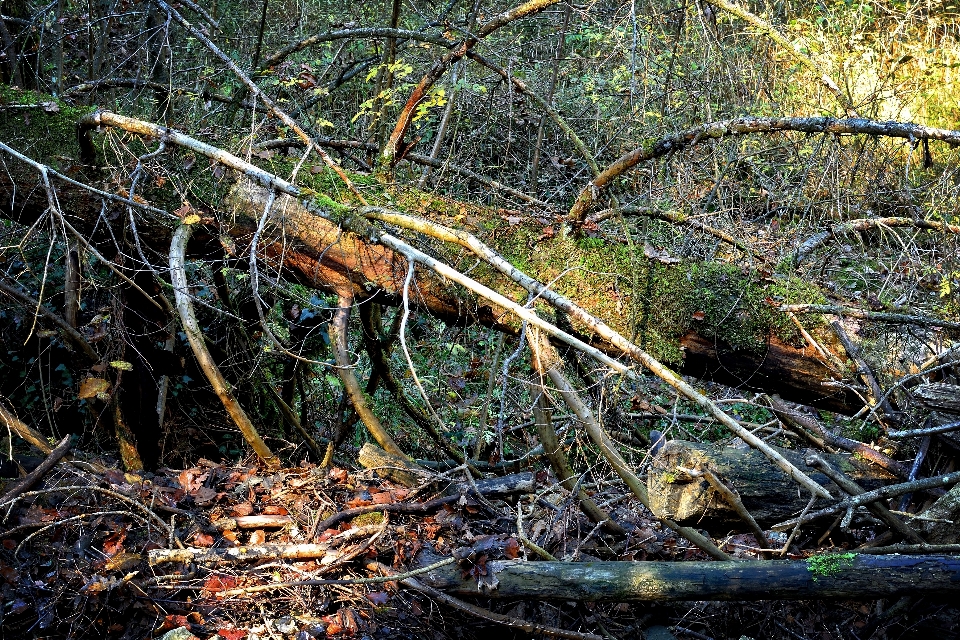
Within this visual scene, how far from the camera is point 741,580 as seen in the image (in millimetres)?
3102

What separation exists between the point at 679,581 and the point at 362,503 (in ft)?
5.05

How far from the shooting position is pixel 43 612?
3.05 meters

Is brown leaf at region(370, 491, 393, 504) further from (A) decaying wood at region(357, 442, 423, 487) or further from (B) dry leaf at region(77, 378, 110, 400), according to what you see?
(B) dry leaf at region(77, 378, 110, 400)

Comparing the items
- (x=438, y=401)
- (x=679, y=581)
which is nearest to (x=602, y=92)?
(x=438, y=401)

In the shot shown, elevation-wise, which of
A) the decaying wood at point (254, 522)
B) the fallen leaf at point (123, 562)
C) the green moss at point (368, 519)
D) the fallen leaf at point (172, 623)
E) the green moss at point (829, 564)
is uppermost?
the green moss at point (829, 564)

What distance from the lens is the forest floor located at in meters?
3.13

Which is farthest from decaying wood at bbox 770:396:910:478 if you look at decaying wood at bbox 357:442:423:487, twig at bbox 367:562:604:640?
decaying wood at bbox 357:442:423:487

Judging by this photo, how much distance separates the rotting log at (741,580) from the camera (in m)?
3.08

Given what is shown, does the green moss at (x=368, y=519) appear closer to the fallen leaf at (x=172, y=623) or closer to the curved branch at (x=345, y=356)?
the curved branch at (x=345, y=356)

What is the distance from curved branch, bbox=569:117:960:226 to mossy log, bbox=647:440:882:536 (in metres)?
1.37

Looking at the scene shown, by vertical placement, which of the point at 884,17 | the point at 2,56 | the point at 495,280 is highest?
the point at 884,17

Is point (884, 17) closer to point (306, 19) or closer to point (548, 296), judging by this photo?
point (306, 19)

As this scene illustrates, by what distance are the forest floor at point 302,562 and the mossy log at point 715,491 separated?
11.3 inches

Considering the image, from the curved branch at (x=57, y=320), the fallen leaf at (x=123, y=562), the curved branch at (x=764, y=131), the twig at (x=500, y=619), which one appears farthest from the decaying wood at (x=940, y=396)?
the curved branch at (x=57, y=320)
